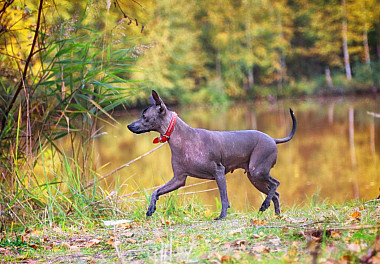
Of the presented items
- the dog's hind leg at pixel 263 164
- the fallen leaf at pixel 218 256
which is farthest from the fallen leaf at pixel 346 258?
the dog's hind leg at pixel 263 164

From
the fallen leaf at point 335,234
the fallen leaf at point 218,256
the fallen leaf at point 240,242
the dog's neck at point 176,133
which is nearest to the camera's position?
the fallen leaf at point 218,256

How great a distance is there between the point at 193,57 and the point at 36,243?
102 feet

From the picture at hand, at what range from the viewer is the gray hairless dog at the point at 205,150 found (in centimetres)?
507

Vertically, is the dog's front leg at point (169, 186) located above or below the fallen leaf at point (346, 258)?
below

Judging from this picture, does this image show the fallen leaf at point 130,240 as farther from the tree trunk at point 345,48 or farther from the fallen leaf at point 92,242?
the tree trunk at point 345,48

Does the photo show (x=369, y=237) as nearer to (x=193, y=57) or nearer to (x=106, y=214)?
(x=106, y=214)

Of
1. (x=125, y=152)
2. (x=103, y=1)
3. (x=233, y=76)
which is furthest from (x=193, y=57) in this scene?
(x=103, y=1)

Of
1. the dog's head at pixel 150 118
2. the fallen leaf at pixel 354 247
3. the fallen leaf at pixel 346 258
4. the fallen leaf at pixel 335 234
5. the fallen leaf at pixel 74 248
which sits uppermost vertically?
the dog's head at pixel 150 118

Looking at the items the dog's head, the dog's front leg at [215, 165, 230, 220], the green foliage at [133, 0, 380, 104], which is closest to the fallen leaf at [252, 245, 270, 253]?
the dog's front leg at [215, 165, 230, 220]

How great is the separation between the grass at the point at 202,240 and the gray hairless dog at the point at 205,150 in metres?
0.41

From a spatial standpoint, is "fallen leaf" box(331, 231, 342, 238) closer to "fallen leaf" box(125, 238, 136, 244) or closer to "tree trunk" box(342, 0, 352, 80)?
"fallen leaf" box(125, 238, 136, 244)

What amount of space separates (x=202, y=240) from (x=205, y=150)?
4.65 feet

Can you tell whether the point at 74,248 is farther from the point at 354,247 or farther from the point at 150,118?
the point at 354,247

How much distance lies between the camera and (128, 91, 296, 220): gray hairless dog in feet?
16.6
